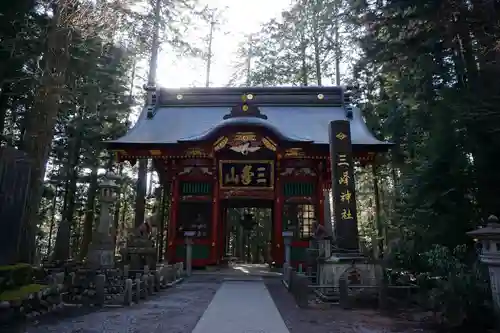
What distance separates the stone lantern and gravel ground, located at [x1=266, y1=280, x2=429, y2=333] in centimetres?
116

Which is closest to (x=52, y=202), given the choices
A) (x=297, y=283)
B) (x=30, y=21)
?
(x=30, y=21)

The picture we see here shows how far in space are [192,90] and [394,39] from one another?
10.5 metres

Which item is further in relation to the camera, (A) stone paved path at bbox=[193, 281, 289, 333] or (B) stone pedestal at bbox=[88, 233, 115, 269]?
(B) stone pedestal at bbox=[88, 233, 115, 269]

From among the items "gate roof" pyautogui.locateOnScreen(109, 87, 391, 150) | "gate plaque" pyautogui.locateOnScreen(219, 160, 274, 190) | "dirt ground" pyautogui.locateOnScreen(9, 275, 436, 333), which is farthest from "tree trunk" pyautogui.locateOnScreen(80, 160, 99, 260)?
"dirt ground" pyautogui.locateOnScreen(9, 275, 436, 333)

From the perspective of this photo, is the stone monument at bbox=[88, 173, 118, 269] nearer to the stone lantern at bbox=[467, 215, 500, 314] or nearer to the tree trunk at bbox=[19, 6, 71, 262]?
the tree trunk at bbox=[19, 6, 71, 262]

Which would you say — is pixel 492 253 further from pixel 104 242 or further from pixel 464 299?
pixel 104 242

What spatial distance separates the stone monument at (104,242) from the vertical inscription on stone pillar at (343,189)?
6.02 metres

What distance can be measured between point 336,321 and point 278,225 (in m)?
7.68

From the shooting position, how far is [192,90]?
17609 mm

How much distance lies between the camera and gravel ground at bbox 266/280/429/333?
522cm

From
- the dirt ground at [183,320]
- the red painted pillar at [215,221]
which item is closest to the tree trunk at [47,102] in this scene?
the dirt ground at [183,320]

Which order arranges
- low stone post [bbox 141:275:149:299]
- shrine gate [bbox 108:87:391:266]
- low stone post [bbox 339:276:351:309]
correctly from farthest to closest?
shrine gate [bbox 108:87:391:266] → low stone post [bbox 141:275:149:299] → low stone post [bbox 339:276:351:309]

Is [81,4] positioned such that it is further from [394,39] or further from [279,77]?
[279,77]

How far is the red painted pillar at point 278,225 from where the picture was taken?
13.3m
